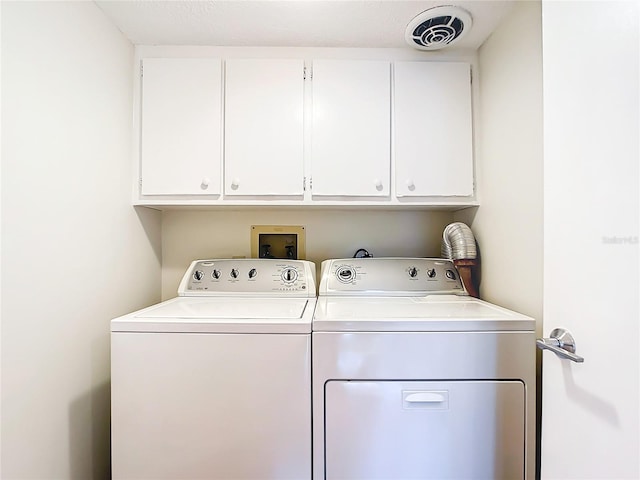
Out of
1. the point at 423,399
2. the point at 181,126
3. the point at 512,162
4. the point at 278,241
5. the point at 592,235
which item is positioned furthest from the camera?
the point at 278,241

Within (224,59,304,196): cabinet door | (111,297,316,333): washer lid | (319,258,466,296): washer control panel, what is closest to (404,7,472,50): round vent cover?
(224,59,304,196): cabinet door

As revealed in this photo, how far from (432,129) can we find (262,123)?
2.78 feet

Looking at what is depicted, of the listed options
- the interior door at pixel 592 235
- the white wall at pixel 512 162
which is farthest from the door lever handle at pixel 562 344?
the white wall at pixel 512 162

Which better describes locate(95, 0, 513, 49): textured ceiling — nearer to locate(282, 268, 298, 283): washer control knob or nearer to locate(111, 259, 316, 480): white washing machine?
locate(282, 268, 298, 283): washer control knob

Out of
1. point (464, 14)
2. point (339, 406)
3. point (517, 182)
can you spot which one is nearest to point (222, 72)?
point (464, 14)

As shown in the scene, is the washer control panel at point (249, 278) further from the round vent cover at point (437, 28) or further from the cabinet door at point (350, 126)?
the round vent cover at point (437, 28)

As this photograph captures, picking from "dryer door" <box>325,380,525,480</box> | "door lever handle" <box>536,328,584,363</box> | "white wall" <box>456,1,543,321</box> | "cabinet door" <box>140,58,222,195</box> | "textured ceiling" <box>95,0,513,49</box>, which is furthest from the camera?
"cabinet door" <box>140,58,222,195</box>

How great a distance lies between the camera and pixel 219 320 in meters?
1.12

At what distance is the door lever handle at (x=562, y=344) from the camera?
728mm

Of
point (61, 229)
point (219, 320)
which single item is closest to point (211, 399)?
point (219, 320)

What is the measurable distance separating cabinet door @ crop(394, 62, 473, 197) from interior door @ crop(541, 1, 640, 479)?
0.74 meters

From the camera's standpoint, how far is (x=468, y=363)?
1.09 meters

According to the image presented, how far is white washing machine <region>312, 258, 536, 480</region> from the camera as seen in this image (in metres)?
1.08

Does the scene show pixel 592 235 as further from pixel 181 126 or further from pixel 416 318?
pixel 181 126
